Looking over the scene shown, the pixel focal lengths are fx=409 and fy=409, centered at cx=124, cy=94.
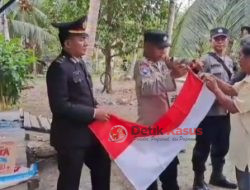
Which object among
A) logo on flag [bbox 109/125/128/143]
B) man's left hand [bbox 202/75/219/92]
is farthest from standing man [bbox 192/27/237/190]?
logo on flag [bbox 109/125/128/143]

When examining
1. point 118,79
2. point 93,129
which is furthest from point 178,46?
point 118,79

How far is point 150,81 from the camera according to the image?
3762 mm

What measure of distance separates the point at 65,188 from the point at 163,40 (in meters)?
1.55

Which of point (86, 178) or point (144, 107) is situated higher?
point (144, 107)

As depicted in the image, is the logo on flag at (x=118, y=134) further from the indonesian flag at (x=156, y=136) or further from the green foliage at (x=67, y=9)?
the green foliage at (x=67, y=9)

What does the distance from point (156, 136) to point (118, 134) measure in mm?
359

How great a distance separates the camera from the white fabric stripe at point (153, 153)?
354 centimetres

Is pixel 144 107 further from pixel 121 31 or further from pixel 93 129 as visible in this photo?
pixel 121 31

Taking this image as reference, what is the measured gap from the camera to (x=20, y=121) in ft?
15.6

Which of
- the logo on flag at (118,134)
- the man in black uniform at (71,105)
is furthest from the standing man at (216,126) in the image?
the man in black uniform at (71,105)

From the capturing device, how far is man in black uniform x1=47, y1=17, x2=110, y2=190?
3.19 m

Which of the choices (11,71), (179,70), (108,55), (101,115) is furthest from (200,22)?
(108,55)

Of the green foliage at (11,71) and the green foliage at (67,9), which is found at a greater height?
the green foliage at (67,9)

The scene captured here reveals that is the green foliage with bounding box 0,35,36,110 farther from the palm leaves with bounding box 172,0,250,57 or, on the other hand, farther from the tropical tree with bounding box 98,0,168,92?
the tropical tree with bounding box 98,0,168,92
